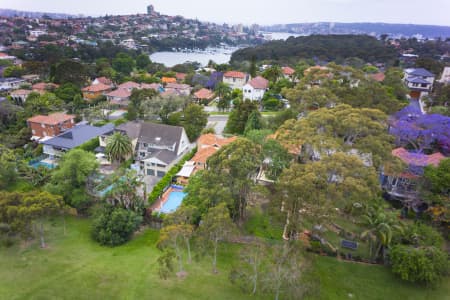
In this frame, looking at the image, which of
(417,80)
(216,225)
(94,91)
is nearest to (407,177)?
(216,225)

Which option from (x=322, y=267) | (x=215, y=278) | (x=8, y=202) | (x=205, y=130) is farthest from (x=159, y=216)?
(x=205, y=130)

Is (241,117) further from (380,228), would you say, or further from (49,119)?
(49,119)

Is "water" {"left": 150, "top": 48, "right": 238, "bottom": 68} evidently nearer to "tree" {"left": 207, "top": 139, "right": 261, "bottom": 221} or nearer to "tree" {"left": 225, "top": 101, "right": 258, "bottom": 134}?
"tree" {"left": 225, "top": 101, "right": 258, "bottom": 134}

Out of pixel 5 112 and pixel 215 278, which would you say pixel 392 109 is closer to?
pixel 215 278

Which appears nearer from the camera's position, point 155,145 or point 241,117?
point 155,145

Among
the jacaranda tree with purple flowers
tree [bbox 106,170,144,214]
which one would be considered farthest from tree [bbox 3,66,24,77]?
the jacaranda tree with purple flowers
